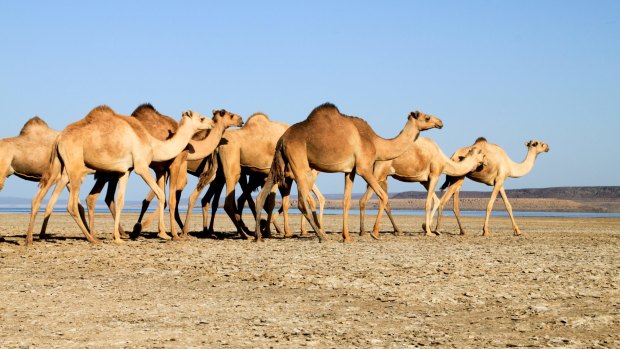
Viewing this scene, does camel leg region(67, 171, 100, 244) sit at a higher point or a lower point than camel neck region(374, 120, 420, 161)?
lower

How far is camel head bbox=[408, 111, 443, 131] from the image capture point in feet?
63.4

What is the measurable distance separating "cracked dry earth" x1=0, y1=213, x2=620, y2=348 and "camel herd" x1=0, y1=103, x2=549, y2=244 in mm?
1532

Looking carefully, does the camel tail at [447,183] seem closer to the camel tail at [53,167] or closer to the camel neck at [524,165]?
the camel neck at [524,165]

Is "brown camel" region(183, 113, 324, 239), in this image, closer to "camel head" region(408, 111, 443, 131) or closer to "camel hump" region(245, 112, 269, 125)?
"camel hump" region(245, 112, 269, 125)

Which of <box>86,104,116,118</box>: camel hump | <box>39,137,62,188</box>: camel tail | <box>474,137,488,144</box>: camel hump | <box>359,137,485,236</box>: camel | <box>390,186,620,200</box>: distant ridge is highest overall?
<box>390,186,620,200</box>: distant ridge

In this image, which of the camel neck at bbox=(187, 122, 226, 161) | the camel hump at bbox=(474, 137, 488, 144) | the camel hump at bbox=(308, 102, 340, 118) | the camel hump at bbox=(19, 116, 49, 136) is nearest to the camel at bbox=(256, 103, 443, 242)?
the camel hump at bbox=(308, 102, 340, 118)

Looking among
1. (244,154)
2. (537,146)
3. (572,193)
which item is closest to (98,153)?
(244,154)

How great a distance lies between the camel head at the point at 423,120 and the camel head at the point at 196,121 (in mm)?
4502

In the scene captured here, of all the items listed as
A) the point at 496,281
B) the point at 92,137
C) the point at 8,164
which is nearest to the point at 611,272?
the point at 496,281

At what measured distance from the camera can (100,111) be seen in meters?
16.5

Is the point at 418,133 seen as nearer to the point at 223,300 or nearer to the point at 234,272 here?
the point at 234,272

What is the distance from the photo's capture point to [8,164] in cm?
1723

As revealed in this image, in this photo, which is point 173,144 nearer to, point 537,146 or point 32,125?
point 32,125

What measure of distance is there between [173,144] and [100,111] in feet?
5.30
